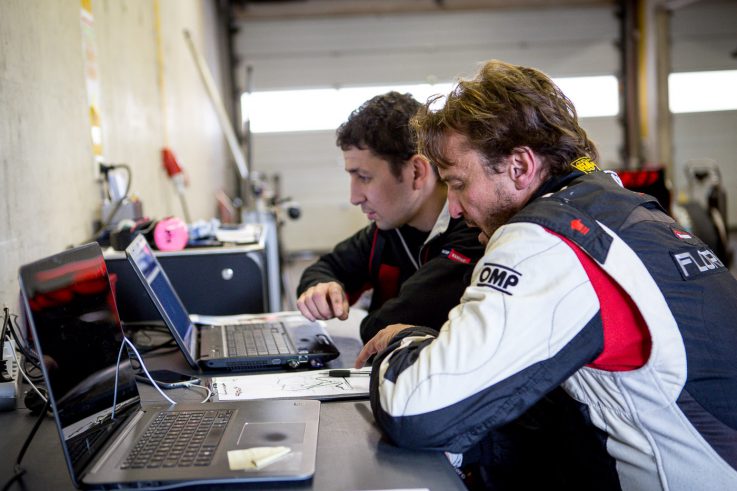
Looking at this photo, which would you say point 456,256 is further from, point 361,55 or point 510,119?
point 361,55

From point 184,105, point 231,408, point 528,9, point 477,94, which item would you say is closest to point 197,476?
point 231,408

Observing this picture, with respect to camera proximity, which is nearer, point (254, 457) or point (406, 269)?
point (254, 457)

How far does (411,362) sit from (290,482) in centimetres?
23

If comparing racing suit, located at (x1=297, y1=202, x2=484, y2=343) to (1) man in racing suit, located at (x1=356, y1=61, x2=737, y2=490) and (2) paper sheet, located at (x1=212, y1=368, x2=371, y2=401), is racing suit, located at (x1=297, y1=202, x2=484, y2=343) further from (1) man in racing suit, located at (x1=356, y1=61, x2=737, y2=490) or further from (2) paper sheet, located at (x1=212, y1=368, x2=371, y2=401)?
(1) man in racing suit, located at (x1=356, y1=61, x2=737, y2=490)

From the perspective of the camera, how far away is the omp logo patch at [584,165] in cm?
110

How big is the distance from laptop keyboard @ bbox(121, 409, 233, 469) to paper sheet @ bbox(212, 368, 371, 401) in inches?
5.2

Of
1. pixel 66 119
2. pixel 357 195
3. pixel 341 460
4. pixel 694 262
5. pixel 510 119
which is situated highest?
pixel 66 119

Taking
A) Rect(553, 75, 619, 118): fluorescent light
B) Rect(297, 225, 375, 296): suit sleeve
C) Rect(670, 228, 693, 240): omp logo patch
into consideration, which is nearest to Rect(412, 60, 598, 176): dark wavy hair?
Rect(670, 228, 693, 240): omp logo patch

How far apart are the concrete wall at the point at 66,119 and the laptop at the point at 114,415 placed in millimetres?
609

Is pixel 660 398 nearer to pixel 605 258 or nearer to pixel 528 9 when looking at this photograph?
pixel 605 258

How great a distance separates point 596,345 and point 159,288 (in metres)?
0.92

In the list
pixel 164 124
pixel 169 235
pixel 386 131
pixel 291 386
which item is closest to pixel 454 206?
pixel 291 386

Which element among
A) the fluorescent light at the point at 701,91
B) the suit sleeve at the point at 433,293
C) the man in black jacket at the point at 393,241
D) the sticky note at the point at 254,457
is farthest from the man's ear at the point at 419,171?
the fluorescent light at the point at 701,91

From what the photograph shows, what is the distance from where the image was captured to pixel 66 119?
2.03 metres
